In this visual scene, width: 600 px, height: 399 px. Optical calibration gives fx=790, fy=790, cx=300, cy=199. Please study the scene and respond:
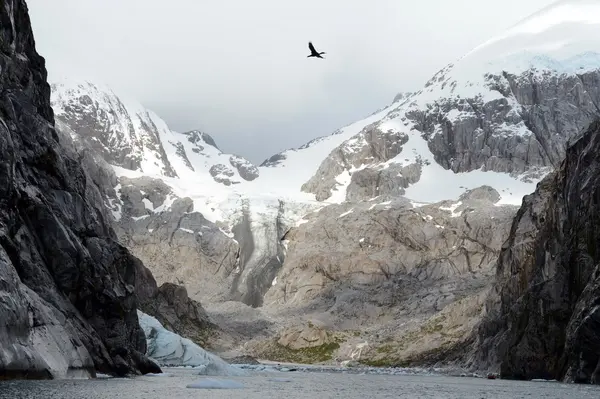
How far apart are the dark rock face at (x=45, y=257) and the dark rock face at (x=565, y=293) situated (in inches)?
2203

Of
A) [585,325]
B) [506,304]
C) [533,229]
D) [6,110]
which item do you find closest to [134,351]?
[6,110]

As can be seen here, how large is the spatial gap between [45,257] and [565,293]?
7965cm

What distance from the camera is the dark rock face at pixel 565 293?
327 feet

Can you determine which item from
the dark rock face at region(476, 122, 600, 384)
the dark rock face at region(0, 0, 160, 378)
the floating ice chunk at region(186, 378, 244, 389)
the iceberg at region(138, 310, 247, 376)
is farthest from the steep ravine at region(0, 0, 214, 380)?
the dark rock face at region(476, 122, 600, 384)

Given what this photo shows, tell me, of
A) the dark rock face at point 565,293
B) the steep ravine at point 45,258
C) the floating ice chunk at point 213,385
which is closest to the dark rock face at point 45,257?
the steep ravine at point 45,258

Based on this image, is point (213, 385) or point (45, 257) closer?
point (213, 385)

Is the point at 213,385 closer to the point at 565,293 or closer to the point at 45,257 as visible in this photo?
the point at 45,257

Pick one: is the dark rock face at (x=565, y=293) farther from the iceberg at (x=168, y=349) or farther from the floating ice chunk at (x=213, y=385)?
the iceberg at (x=168, y=349)

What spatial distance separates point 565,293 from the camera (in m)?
123

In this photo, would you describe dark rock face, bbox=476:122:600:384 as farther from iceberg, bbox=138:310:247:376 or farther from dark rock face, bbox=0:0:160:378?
iceberg, bbox=138:310:247:376

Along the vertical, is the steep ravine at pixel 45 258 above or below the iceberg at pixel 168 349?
above

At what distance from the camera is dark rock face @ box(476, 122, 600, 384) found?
327 ft

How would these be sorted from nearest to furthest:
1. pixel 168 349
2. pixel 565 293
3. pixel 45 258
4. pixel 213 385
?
pixel 213 385
pixel 45 258
pixel 565 293
pixel 168 349

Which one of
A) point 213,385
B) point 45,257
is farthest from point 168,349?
point 213,385
